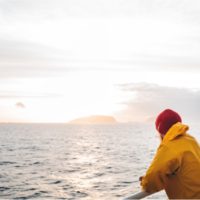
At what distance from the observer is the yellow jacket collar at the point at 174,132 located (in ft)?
11.8

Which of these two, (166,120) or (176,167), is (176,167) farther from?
(166,120)

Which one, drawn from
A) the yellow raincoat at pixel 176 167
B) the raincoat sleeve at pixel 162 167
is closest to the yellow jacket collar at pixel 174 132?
the yellow raincoat at pixel 176 167

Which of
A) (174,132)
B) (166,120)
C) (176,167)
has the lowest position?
(176,167)

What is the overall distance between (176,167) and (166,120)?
639 millimetres

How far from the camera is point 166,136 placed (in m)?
3.68

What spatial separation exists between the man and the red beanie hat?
126mm

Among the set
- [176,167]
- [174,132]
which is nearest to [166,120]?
[174,132]

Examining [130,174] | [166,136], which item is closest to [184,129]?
[166,136]

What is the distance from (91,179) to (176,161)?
25572 mm

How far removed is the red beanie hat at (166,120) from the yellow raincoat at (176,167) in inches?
7.0

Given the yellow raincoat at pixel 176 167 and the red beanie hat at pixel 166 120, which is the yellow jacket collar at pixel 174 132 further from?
the red beanie hat at pixel 166 120

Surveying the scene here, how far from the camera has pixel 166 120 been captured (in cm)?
392

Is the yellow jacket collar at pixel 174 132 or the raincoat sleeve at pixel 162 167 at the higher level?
the yellow jacket collar at pixel 174 132

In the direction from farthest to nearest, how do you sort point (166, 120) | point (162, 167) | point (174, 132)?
1. point (166, 120)
2. point (174, 132)
3. point (162, 167)
